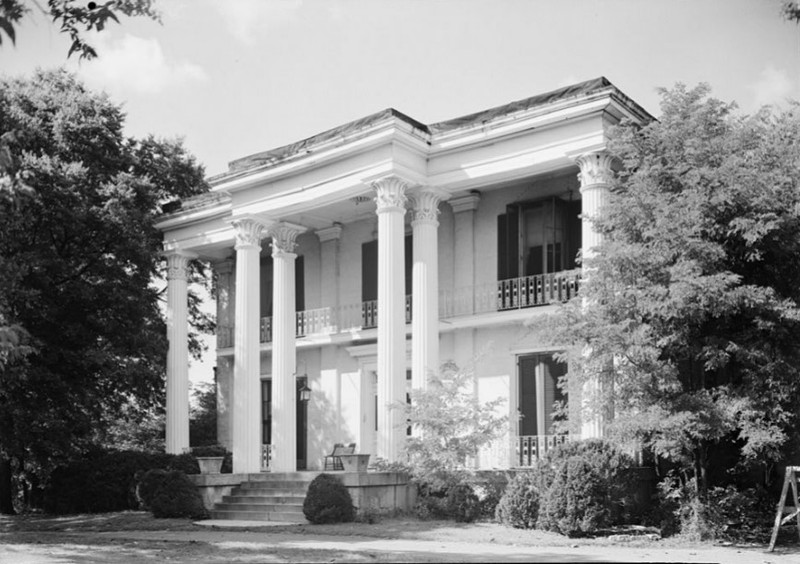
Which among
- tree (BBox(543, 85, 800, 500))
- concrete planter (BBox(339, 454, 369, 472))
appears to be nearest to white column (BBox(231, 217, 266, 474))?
concrete planter (BBox(339, 454, 369, 472))

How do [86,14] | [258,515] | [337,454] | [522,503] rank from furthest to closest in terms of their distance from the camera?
1. [337,454]
2. [258,515]
3. [522,503]
4. [86,14]

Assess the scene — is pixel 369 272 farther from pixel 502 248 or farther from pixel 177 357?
pixel 177 357

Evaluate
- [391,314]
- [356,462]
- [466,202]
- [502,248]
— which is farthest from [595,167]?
[356,462]

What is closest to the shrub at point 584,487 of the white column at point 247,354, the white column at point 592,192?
the white column at point 592,192

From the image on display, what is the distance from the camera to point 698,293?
14047 millimetres

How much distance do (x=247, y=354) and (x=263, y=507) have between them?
4.61m

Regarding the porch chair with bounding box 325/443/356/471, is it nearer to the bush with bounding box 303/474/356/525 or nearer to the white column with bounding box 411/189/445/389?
the white column with bounding box 411/189/445/389

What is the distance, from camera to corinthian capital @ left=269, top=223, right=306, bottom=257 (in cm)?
2344

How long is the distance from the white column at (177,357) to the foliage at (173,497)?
4794 millimetres

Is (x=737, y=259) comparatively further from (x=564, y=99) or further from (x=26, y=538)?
(x=26, y=538)

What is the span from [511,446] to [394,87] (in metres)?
8.36

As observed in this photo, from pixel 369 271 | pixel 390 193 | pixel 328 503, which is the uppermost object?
pixel 390 193

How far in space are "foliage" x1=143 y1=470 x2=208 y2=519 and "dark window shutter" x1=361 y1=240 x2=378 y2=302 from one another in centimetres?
688

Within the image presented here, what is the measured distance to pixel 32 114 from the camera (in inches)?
964
